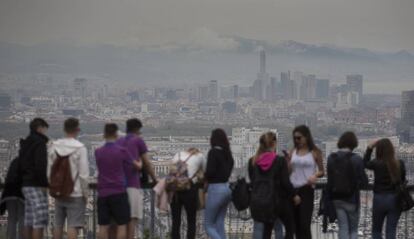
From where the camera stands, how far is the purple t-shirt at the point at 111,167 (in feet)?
22.9

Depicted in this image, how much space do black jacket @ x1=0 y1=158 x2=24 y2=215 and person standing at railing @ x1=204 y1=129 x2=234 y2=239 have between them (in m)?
1.79

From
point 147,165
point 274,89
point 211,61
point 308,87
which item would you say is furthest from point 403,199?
point 211,61

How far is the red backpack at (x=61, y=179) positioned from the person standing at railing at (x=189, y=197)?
3.51 feet

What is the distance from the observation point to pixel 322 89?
71.4 meters

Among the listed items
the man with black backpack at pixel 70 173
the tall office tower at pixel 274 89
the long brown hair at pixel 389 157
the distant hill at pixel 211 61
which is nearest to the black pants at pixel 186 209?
the man with black backpack at pixel 70 173

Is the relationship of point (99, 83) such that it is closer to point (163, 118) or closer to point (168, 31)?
point (163, 118)

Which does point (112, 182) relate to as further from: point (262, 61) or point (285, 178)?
point (262, 61)

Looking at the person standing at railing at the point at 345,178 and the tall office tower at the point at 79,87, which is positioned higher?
the tall office tower at the point at 79,87

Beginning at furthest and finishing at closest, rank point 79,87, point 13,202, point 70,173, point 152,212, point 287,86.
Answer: point 287,86, point 79,87, point 152,212, point 13,202, point 70,173

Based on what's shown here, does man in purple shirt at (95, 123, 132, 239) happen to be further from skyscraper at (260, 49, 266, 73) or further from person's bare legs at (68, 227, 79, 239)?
skyscraper at (260, 49, 266, 73)

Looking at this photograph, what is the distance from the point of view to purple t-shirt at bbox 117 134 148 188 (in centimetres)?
723

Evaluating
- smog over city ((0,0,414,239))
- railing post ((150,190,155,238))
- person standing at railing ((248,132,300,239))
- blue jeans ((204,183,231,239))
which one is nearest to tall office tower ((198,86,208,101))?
smog over city ((0,0,414,239))

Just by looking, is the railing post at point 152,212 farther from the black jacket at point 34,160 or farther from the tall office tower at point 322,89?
the tall office tower at point 322,89

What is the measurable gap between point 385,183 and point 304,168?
0.79 m
